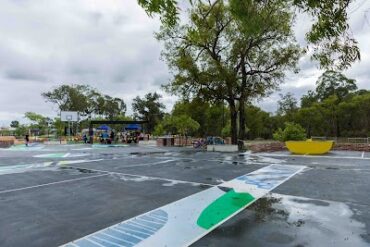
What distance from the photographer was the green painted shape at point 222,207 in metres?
5.51

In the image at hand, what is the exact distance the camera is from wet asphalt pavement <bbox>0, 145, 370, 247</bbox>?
4.75 m

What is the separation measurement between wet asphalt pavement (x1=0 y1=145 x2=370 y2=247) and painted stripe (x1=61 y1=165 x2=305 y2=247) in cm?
23

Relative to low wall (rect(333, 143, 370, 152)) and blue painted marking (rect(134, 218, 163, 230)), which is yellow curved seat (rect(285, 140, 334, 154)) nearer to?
low wall (rect(333, 143, 370, 152))

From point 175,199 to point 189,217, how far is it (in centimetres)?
147

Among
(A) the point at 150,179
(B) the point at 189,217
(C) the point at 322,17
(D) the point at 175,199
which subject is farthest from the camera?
(A) the point at 150,179

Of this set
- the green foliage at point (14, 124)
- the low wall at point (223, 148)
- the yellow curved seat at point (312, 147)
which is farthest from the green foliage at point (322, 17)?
the green foliage at point (14, 124)

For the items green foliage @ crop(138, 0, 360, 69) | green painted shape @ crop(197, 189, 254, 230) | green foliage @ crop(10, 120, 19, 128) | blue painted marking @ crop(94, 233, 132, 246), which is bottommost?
blue painted marking @ crop(94, 233, 132, 246)

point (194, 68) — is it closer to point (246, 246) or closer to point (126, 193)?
point (126, 193)

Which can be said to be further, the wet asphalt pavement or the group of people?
the group of people

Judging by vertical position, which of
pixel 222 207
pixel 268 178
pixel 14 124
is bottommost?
pixel 222 207

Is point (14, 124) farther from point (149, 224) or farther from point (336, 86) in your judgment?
point (149, 224)

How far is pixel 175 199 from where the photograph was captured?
23.9 feet

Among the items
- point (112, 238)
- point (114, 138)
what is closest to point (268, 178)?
point (112, 238)

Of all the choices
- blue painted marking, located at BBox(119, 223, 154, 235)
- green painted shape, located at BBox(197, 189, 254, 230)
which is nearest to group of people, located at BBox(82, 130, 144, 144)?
green painted shape, located at BBox(197, 189, 254, 230)
